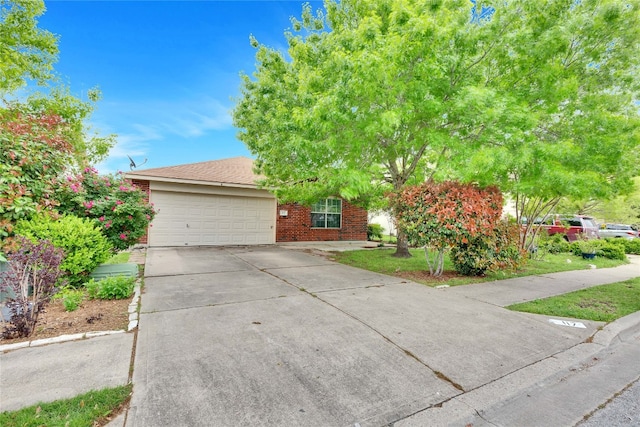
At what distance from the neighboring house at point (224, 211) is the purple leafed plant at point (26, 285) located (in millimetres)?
7111

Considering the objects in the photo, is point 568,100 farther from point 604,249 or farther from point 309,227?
point 309,227

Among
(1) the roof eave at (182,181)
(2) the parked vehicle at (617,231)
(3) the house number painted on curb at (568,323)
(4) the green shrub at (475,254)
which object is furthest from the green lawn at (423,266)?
(2) the parked vehicle at (617,231)

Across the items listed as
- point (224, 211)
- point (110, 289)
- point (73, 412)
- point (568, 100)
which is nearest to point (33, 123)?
point (110, 289)

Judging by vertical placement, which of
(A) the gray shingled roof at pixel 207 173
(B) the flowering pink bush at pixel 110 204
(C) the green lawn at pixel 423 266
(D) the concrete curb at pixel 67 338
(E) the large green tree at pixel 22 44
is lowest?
(D) the concrete curb at pixel 67 338

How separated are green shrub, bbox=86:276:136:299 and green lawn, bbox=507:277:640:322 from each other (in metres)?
6.26

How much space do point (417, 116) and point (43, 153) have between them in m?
7.43

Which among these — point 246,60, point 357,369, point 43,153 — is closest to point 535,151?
point 357,369

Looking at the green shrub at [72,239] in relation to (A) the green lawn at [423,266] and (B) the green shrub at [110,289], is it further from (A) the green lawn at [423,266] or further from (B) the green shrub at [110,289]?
(A) the green lawn at [423,266]

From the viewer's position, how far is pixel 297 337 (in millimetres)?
3480

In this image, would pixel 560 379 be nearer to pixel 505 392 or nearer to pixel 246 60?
pixel 505 392

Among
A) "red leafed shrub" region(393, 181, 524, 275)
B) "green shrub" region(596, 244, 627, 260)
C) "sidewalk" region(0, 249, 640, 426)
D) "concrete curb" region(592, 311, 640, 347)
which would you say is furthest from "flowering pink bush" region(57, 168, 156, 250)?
"green shrub" region(596, 244, 627, 260)

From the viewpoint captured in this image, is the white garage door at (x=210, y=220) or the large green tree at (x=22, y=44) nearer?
the white garage door at (x=210, y=220)

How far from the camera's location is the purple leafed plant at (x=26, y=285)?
3336 millimetres

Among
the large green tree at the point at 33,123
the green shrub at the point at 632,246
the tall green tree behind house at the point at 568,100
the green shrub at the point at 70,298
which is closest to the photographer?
the green shrub at the point at 70,298
